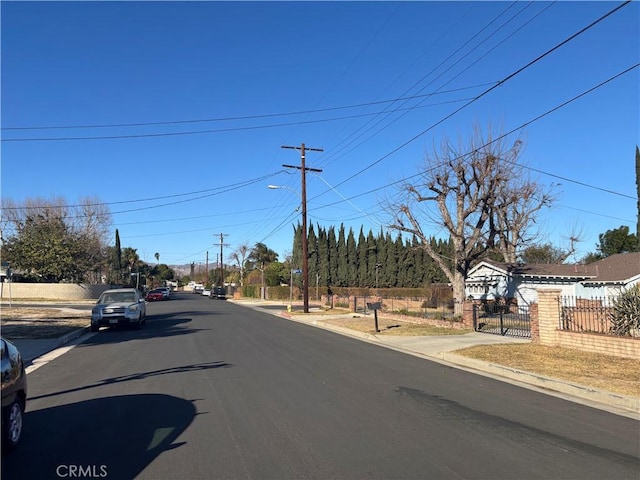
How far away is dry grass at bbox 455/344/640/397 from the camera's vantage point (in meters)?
9.56

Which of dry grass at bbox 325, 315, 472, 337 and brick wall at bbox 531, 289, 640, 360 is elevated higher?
brick wall at bbox 531, 289, 640, 360

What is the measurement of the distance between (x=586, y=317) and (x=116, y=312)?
17168mm

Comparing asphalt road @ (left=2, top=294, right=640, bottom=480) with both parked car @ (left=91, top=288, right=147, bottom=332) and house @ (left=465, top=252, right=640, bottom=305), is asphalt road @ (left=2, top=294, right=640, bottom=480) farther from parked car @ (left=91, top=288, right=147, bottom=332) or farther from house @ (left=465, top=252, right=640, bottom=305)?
house @ (left=465, top=252, right=640, bottom=305)

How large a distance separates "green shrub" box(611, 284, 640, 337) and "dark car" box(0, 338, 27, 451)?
43.6ft

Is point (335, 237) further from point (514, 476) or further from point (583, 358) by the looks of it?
point (514, 476)

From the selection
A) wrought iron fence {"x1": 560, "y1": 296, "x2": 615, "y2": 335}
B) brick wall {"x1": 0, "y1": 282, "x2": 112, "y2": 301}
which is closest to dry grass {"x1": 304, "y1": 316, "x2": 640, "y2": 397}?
wrought iron fence {"x1": 560, "y1": 296, "x2": 615, "y2": 335}

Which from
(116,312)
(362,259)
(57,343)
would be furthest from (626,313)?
(362,259)

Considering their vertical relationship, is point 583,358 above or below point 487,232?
below

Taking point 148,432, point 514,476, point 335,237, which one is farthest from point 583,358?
point 335,237

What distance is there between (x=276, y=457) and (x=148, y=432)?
5.93 feet

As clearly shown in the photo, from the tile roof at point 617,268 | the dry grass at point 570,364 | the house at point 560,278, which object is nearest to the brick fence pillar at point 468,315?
the dry grass at point 570,364

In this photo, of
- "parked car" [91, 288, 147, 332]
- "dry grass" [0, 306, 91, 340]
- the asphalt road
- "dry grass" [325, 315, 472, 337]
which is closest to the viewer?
the asphalt road

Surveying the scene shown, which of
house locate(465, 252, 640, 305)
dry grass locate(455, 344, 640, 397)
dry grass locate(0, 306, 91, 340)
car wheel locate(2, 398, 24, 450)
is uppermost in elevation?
house locate(465, 252, 640, 305)

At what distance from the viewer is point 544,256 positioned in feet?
198
